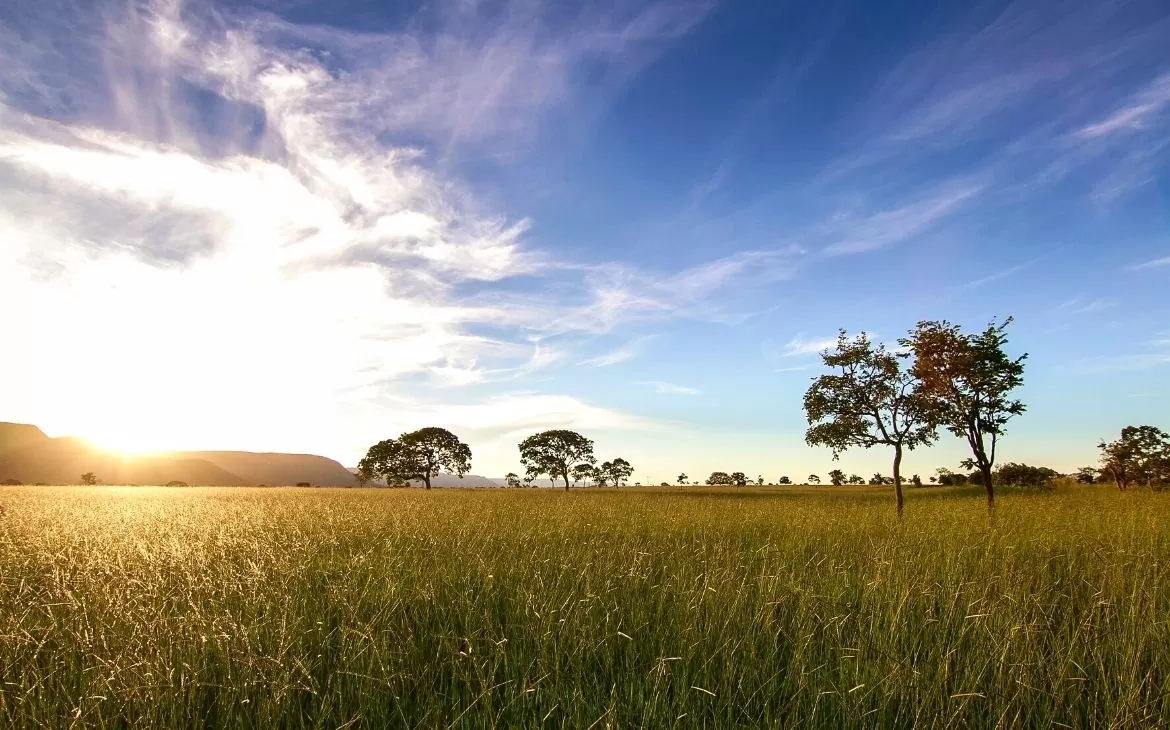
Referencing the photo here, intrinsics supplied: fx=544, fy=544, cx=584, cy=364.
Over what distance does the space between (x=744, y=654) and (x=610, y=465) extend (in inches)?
3898

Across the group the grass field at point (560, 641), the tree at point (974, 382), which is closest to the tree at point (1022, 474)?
the tree at point (974, 382)

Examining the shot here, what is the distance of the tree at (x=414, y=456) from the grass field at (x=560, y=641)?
7352cm

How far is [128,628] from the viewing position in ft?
13.7

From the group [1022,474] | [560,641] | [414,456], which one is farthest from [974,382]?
[414,456]

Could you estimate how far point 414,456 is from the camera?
258ft

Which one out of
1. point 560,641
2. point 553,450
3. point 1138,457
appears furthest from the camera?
point 553,450

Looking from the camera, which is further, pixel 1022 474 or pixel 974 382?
pixel 1022 474

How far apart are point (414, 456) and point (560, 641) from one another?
7951 cm

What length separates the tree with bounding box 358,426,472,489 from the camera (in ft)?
257

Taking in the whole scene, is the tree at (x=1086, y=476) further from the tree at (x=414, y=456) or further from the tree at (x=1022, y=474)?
the tree at (x=414, y=456)

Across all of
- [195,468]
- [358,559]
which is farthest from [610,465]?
[195,468]

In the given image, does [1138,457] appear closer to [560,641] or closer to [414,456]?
[560,641]

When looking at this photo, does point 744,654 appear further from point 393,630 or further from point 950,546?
point 950,546

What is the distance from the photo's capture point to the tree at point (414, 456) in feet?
257
